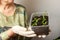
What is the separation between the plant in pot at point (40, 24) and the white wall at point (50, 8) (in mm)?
208

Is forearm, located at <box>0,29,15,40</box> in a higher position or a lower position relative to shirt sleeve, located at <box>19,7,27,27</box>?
lower

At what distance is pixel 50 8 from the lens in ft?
3.79

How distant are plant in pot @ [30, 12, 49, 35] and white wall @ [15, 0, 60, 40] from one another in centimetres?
21

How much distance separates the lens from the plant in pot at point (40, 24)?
844 mm

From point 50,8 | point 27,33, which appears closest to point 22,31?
point 27,33

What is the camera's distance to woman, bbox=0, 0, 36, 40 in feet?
2.81

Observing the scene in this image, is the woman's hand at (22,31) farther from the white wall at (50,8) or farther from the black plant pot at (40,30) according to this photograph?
the white wall at (50,8)

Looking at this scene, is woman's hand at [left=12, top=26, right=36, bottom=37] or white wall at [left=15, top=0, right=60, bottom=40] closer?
woman's hand at [left=12, top=26, right=36, bottom=37]

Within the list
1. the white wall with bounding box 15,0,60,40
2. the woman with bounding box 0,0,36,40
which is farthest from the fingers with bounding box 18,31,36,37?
the white wall with bounding box 15,0,60,40

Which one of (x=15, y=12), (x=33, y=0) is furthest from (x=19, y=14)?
(x=33, y=0)

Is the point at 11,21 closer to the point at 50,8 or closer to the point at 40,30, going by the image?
the point at 40,30

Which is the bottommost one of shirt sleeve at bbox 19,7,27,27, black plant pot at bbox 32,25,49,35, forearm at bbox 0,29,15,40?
forearm at bbox 0,29,15,40

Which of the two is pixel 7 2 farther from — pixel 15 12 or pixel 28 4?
pixel 28 4

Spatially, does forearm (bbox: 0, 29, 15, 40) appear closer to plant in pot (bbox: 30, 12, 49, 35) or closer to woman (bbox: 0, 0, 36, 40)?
woman (bbox: 0, 0, 36, 40)
